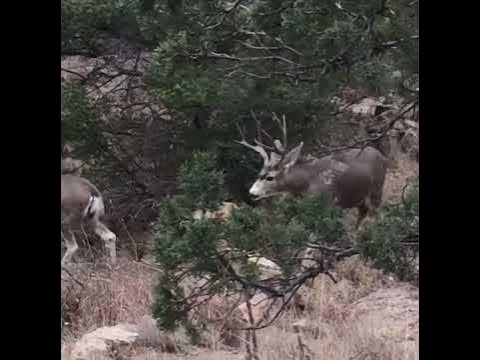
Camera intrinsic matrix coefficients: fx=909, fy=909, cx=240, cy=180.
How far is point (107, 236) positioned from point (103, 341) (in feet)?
13.9

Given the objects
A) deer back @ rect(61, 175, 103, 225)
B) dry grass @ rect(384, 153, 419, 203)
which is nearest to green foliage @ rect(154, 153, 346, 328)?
deer back @ rect(61, 175, 103, 225)

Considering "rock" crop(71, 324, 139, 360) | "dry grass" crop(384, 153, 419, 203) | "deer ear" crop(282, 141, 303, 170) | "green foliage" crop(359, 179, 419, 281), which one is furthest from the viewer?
"dry grass" crop(384, 153, 419, 203)

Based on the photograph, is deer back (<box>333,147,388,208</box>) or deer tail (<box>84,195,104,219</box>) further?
deer tail (<box>84,195,104,219</box>)

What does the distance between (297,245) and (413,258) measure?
518 mm

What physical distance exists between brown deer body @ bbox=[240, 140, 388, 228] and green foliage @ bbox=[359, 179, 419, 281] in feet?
18.8

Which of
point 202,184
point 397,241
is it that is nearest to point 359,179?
point 202,184

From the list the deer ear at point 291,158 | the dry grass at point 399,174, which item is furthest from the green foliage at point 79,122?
the dry grass at point 399,174

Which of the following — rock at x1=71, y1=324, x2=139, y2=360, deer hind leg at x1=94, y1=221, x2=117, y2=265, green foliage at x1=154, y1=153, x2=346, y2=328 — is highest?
green foliage at x1=154, y1=153, x2=346, y2=328

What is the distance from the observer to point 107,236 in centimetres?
1105

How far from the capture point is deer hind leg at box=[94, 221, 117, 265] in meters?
10.9

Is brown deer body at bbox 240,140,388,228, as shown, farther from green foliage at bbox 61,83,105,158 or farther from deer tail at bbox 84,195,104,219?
green foliage at bbox 61,83,105,158

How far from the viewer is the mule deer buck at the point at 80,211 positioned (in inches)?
421

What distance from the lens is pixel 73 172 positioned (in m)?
12.1
